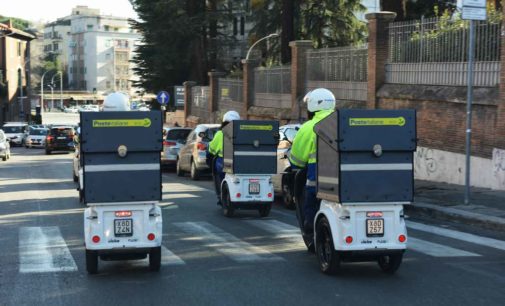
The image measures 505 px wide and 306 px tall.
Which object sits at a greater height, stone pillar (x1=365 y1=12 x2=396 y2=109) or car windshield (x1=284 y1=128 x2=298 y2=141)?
stone pillar (x1=365 y1=12 x2=396 y2=109)

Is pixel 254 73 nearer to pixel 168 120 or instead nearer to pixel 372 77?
pixel 372 77

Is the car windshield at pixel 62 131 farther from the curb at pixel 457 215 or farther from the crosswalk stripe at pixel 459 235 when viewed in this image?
the crosswalk stripe at pixel 459 235

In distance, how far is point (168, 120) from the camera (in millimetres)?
57938

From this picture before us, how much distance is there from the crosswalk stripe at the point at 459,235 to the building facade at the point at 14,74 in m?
71.2

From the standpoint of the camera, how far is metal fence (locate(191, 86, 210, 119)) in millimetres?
45156

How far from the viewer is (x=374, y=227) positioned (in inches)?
302

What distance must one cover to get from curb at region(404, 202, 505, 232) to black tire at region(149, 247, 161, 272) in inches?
238

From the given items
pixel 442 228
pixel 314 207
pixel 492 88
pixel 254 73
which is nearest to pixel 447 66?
pixel 492 88

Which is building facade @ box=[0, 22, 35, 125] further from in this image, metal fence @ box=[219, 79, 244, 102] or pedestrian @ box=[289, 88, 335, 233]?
pedestrian @ box=[289, 88, 335, 233]

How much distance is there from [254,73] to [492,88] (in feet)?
67.8

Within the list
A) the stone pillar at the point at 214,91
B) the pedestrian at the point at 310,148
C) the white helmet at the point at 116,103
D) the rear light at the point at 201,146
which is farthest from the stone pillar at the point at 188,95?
the pedestrian at the point at 310,148

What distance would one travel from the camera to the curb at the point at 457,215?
11.7 metres

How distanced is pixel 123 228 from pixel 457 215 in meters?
6.95

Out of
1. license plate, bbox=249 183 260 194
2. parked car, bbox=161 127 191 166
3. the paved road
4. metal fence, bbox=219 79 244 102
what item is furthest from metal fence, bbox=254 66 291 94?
the paved road
